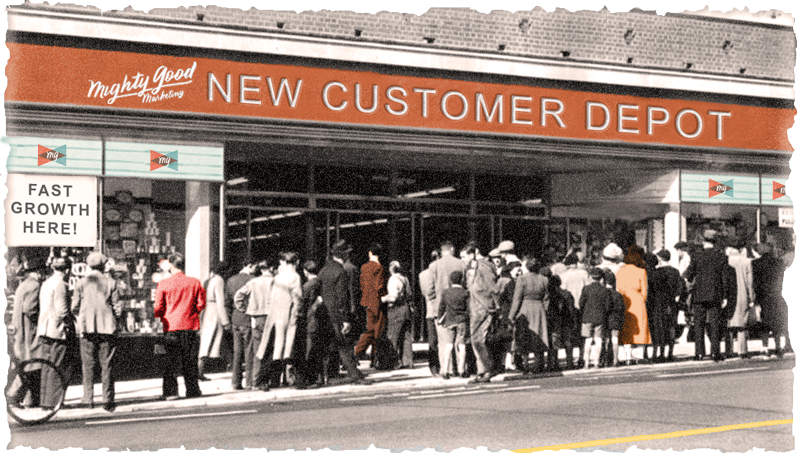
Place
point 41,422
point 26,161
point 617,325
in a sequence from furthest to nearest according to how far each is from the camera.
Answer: point 617,325
point 26,161
point 41,422

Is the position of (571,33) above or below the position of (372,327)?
above

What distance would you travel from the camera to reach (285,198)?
55.0 ft

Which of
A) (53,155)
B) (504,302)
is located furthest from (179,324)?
(504,302)

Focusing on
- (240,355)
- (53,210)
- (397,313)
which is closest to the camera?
(240,355)

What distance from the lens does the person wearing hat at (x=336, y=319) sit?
12.9 m

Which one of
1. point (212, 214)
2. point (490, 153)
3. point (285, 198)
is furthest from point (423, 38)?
point (212, 214)

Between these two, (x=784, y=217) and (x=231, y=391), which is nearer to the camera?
(x=231, y=391)

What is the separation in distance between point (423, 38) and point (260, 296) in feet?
19.2

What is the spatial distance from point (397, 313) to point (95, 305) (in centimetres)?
486

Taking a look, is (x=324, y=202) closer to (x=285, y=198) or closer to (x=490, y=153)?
(x=285, y=198)

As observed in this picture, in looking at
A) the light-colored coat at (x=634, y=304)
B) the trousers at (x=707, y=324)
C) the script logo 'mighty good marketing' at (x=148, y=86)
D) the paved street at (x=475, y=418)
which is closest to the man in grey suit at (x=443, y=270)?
the paved street at (x=475, y=418)

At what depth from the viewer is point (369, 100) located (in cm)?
1600

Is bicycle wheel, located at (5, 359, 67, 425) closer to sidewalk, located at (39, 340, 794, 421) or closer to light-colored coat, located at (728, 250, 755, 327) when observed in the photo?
sidewalk, located at (39, 340, 794, 421)

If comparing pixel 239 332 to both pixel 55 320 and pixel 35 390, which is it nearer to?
pixel 55 320
